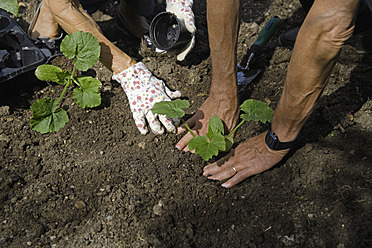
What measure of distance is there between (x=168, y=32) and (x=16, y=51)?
1.24 metres

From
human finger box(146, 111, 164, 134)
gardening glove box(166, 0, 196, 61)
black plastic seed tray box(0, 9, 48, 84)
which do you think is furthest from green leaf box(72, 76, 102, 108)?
gardening glove box(166, 0, 196, 61)

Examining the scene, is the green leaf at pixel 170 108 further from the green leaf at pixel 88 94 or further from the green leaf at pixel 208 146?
the green leaf at pixel 88 94

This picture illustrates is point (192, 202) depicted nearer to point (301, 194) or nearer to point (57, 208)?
point (301, 194)

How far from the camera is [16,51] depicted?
104 inches

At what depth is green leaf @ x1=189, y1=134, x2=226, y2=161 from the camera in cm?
177

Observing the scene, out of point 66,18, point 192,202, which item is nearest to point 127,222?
point 192,202

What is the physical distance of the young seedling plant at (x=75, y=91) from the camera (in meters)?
2.15

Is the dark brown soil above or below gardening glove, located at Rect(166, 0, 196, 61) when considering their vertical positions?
below

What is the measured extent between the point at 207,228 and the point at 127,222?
43 centimetres

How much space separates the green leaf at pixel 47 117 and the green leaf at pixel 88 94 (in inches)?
5.3

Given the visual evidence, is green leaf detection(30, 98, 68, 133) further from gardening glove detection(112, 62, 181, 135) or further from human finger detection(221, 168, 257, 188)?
human finger detection(221, 168, 257, 188)

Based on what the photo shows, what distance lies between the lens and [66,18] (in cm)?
227

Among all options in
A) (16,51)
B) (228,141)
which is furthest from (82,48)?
(228,141)

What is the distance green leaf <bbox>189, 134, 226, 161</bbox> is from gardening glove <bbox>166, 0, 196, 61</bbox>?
37.1 inches
